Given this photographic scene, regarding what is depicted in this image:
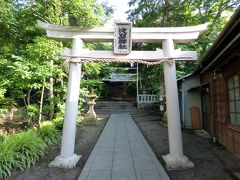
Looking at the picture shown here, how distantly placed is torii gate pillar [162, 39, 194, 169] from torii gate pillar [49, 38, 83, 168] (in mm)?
2324

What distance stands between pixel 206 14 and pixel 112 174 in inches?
552

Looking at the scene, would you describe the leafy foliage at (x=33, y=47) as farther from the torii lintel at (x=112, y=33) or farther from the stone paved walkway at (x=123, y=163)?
the stone paved walkway at (x=123, y=163)

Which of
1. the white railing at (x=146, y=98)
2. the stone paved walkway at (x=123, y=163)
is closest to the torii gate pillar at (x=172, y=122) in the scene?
the stone paved walkway at (x=123, y=163)

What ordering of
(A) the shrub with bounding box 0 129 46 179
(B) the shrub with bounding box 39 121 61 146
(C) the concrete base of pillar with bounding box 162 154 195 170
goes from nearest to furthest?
1. (A) the shrub with bounding box 0 129 46 179
2. (C) the concrete base of pillar with bounding box 162 154 195 170
3. (B) the shrub with bounding box 39 121 61 146

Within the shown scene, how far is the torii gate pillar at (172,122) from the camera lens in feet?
19.1

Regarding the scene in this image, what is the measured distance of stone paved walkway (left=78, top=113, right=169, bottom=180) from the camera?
5105 millimetres

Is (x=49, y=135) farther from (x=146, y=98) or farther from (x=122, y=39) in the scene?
(x=146, y=98)

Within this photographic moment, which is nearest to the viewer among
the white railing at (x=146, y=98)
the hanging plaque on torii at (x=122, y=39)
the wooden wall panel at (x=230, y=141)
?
the hanging plaque on torii at (x=122, y=39)

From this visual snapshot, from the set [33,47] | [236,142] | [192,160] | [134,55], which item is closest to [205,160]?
[192,160]

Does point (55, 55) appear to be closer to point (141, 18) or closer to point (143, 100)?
point (141, 18)

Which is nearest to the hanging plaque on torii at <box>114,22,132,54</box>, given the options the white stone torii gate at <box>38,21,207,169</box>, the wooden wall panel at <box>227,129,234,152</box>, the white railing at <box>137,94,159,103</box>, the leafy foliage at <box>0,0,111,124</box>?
the white stone torii gate at <box>38,21,207,169</box>

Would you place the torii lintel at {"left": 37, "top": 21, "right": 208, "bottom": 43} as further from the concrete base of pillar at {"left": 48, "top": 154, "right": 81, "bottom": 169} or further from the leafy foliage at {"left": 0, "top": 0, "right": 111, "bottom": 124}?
the concrete base of pillar at {"left": 48, "top": 154, "right": 81, "bottom": 169}

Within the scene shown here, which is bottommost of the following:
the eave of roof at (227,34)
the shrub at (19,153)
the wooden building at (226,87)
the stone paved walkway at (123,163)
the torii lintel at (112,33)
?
the stone paved walkway at (123,163)

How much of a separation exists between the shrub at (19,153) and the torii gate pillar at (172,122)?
3.34 metres
